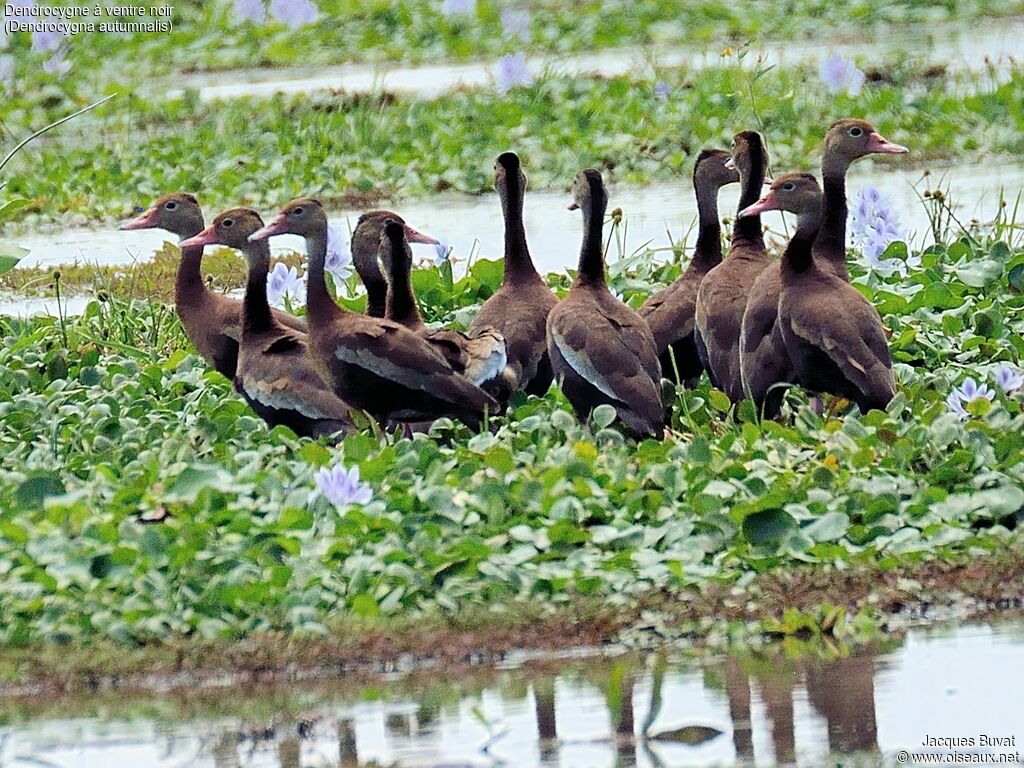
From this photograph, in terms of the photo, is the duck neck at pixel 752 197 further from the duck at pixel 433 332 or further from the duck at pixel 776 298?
the duck at pixel 433 332

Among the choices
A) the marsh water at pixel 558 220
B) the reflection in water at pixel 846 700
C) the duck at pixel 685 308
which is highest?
the marsh water at pixel 558 220

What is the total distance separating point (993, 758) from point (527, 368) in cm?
365

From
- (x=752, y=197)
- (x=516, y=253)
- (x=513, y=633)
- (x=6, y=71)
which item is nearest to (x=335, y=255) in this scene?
(x=516, y=253)

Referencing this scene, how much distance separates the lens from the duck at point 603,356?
22.9 feet

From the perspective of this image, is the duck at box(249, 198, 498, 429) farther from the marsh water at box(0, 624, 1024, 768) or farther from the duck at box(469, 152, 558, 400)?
the marsh water at box(0, 624, 1024, 768)

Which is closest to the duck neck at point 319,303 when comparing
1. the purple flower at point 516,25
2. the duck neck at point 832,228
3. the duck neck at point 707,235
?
the duck neck at point 707,235

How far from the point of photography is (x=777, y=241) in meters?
10.2

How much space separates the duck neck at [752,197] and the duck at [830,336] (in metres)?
0.81

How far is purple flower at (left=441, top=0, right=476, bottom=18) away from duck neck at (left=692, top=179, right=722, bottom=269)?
30.7ft

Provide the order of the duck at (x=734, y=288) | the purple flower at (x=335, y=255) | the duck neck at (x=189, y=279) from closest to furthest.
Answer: the duck at (x=734, y=288)
the duck neck at (x=189, y=279)
the purple flower at (x=335, y=255)

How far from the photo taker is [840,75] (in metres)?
11.9

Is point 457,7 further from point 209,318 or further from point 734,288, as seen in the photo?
point 734,288

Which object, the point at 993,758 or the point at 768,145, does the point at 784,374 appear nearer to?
the point at 993,758

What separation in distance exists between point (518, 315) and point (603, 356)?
0.79m
